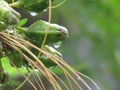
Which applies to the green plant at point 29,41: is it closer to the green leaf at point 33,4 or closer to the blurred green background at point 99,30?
the green leaf at point 33,4

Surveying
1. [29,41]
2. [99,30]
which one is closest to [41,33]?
[29,41]

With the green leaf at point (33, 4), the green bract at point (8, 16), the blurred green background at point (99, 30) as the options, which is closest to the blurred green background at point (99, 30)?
the blurred green background at point (99, 30)

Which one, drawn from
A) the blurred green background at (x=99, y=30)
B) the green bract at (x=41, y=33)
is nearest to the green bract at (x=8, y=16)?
the green bract at (x=41, y=33)

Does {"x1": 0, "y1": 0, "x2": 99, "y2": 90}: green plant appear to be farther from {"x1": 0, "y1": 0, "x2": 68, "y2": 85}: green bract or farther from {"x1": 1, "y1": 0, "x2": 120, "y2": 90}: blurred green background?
{"x1": 1, "y1": 0, "x2": 120, "y2": 90}: blurred green background

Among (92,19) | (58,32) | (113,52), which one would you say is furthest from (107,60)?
(58,32)

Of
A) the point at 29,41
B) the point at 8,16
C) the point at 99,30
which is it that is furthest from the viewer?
the point at 99,30

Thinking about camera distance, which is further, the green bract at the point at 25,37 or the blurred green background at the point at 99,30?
the blurred green background at the point at 99,30

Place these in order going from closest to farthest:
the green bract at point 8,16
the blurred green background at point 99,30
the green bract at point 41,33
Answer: the green bract at point 8,16, the green bract at point 41,33, the blurred green background at point 99,30

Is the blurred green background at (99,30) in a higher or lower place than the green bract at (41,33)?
lower

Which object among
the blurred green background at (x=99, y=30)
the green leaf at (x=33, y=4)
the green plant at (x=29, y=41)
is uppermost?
the green leaf at (x=33, y=4)

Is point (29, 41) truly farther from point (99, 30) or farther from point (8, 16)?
point (99, 30)

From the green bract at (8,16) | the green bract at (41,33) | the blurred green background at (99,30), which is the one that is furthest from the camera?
the blurred green background at (99,30)

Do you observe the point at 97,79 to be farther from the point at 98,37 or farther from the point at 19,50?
the point at 19,50

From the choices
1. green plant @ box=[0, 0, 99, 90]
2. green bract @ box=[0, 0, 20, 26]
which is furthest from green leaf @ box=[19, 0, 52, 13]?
green bract @ box=[0, 0, 20, 26]
